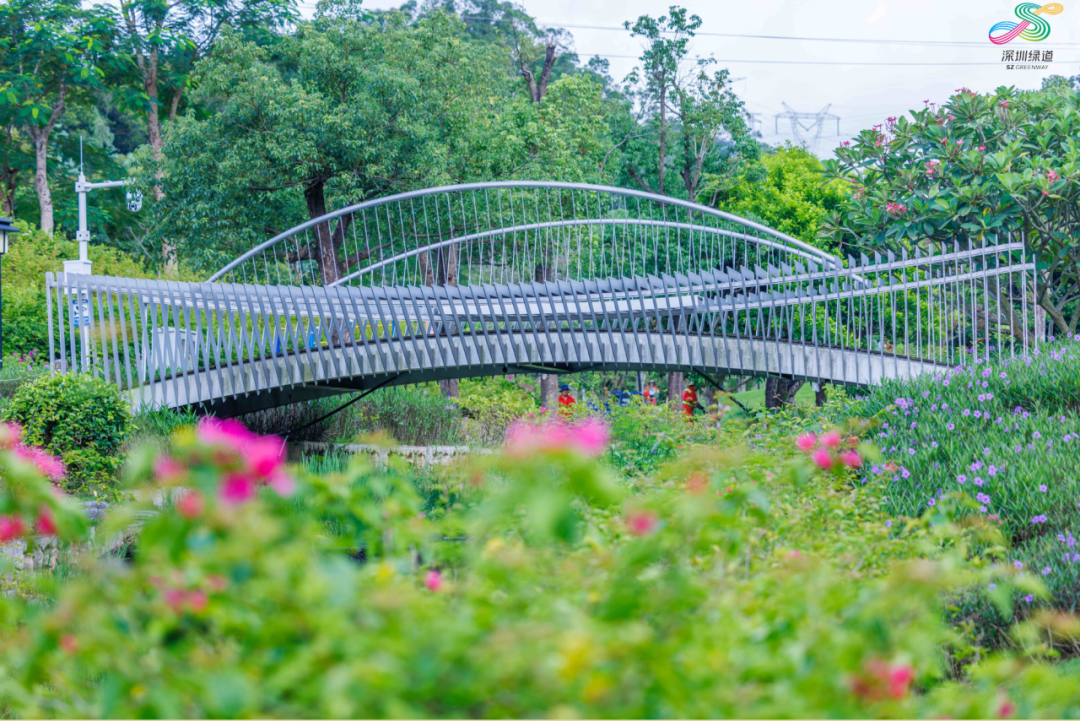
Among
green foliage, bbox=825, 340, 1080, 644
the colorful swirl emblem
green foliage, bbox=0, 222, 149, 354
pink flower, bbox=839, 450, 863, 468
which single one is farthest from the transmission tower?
pink flower, bbox=839, 450, 863, 468

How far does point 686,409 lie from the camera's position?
13344mm

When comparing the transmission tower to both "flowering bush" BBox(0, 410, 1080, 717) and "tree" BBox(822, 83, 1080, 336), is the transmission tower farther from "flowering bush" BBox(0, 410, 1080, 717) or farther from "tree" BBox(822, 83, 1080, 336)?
"flowering bush" BBox(0, 410, 1080, 717)

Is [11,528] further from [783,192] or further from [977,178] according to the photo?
[783,192]

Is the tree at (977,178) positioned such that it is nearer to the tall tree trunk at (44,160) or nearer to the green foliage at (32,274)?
the green foliage at (32,274)

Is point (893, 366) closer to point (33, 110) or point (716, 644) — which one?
point (716, 644)

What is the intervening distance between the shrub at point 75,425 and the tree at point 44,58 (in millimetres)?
17953

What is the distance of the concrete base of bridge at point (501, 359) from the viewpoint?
8.23 m

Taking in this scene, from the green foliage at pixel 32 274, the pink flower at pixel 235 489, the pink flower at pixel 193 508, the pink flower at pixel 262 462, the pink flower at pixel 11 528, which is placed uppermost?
the green foliage at pixel 32 274

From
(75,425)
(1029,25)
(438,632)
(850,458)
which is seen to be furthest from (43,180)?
(438,632)

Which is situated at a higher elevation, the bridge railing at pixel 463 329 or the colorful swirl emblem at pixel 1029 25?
the colorful swirl emblem at pixel 1029 25

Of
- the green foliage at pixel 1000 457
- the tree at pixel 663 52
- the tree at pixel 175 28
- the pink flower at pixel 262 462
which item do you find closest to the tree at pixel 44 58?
the tree at pixel 175 28

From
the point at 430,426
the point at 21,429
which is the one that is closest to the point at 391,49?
the point at 430,426

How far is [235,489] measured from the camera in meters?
1.46

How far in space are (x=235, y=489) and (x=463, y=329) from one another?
696 cm
